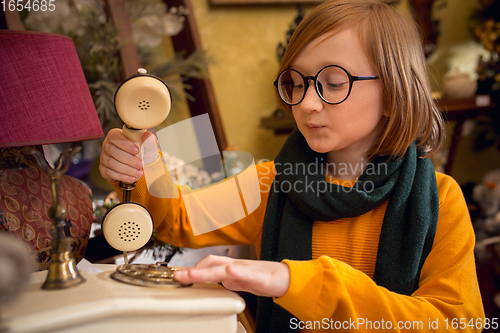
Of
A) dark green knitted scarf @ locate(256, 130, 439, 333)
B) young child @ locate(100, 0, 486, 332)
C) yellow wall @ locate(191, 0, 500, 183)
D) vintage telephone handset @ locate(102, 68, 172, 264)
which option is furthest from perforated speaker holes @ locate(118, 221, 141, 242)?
yellow wall @ locate(191, 0, 500, 183)

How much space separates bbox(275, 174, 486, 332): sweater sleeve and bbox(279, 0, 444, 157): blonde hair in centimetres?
22

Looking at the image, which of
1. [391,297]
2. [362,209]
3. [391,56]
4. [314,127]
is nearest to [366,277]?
[391,297]

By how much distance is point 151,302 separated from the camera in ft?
1.17

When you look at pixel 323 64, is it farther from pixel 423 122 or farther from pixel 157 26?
pixel 157 26

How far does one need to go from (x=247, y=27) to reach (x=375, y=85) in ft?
3.72

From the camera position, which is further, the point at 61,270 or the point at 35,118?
the point at 35,118

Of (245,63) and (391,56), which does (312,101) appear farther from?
(245,63)

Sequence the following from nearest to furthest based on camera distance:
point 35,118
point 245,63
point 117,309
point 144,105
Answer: point 117,309 → point 144,105 → point 35,118 → point 245,63

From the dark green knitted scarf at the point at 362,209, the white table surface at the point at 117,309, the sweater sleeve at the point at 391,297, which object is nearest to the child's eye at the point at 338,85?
the dark green knitted scarf at the point at 362,209

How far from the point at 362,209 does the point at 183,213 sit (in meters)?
0.40

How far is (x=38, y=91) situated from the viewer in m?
0.58

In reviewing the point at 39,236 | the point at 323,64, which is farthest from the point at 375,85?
the point at 39,236

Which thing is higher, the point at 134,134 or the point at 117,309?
the point at 134,134

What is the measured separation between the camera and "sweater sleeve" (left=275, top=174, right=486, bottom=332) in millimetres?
501
